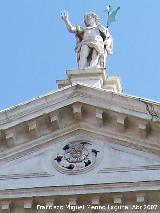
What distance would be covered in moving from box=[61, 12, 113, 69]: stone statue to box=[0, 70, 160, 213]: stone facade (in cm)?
176

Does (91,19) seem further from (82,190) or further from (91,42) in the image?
(82,190)

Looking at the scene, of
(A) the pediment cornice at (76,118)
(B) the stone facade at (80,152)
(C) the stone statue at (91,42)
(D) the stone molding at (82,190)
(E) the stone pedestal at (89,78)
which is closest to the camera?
(D) the stone molding at (82,190)

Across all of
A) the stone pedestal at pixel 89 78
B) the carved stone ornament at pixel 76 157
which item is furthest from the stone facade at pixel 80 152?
the stone pedestal at pixel 89 78

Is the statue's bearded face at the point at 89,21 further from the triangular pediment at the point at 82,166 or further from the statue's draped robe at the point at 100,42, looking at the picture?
the triangular pediment at the point at 82,166

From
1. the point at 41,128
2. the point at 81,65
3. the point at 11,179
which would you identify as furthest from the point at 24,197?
the point at 81,65

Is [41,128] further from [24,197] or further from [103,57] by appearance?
[103,57]

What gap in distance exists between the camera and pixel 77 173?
16.3m

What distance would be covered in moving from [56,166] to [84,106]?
165cm

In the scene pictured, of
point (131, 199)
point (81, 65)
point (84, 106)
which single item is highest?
point (81, 65)

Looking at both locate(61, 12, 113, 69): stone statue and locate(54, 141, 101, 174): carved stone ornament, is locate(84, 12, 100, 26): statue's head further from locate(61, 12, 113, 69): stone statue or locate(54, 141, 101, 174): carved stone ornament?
locate(54, 141, 101, 174): carved stone ornament

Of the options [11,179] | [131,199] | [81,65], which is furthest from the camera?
[81,65]

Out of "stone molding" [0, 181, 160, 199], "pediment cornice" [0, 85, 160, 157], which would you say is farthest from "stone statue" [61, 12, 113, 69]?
"stone molding" [0, 181, 160, 199]

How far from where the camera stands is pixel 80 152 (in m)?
16.8

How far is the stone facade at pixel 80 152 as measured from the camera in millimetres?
15578
